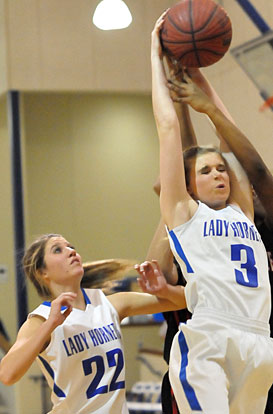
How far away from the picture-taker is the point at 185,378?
2.82 meters

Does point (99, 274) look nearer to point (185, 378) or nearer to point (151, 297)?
point (151, 297)

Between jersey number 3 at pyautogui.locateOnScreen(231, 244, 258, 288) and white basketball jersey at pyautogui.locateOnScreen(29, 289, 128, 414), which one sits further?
white basketball jersey at pyautogui.locateOnScreen(29, 289, 128, 414)

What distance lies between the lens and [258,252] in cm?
304

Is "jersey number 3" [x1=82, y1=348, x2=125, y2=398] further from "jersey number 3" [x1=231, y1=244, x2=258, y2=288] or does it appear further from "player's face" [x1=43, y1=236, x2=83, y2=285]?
"jersey number 3" [x1=231, y1=244, x2=258, y2=288]

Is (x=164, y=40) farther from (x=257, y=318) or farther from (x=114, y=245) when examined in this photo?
(x=114, y=245)

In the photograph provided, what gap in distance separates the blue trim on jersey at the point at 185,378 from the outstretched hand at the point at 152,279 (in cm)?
36

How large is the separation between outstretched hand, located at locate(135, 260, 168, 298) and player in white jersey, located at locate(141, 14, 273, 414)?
0.27 m

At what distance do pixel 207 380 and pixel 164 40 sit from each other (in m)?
1.48

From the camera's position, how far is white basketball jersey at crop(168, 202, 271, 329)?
2889 mm

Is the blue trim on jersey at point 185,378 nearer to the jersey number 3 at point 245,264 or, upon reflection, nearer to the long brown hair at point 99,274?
the jersey number 3 at point 245,264

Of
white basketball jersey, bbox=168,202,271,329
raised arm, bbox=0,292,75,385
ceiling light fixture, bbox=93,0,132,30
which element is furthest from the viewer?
ceiling light fixture, bbox=93,0,132,30

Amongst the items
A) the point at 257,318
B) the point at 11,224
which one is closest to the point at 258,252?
the point at 257,318

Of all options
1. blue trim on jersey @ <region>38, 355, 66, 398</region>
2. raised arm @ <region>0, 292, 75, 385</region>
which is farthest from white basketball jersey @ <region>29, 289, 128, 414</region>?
raised arm @ <region>0, 292, 75, 385</region>

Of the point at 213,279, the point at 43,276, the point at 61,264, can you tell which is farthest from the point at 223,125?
the point at 43,276
